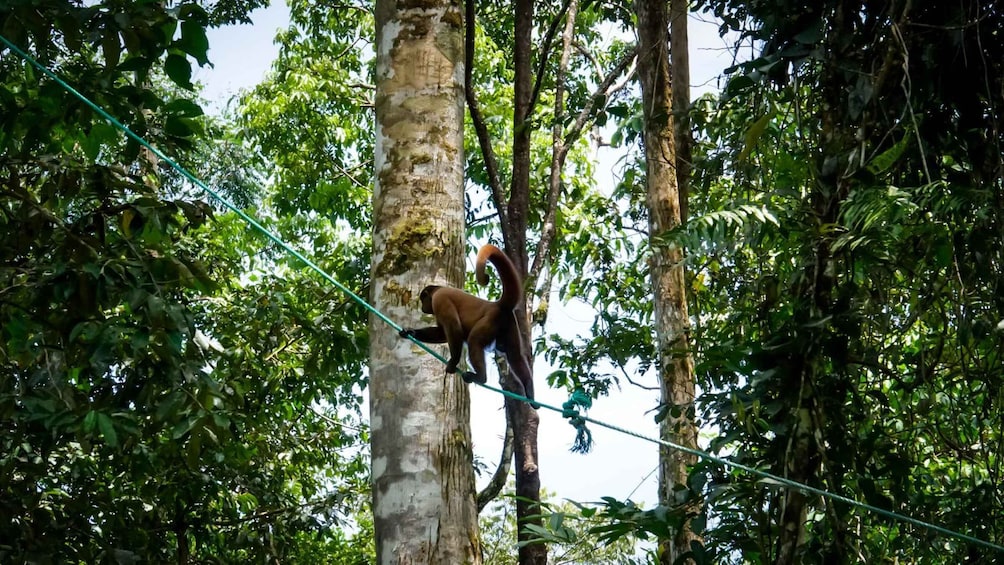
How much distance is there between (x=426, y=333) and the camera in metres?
3.24

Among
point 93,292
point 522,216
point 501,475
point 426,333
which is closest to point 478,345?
point 426,333

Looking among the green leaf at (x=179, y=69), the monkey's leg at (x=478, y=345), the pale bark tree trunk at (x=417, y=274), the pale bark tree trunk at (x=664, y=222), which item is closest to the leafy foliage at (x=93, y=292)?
the green leaf at (x=179, y=69)

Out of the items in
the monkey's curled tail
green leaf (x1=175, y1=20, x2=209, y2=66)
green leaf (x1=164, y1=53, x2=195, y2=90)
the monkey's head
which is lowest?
the monkey's head

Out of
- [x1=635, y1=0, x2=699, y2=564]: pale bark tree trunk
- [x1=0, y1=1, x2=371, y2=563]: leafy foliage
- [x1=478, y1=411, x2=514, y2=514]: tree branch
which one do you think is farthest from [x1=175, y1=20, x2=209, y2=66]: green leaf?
[x1=478, y1=411, x2=514, y2=514]: tree branch

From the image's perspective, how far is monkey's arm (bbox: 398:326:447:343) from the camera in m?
3.17

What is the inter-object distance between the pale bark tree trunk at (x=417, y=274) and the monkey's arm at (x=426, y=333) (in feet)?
0.09

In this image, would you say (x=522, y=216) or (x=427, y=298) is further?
(x=522, y=216)

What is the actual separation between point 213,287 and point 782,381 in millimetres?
2375

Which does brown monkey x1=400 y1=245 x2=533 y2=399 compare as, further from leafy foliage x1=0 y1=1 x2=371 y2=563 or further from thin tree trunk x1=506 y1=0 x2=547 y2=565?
thin tree trunk x1=506 y1=0 x2=547 y2=565

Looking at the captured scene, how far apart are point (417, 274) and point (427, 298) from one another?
10 centimetres

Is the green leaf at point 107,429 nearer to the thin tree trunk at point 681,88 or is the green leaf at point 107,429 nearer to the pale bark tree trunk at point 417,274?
the pale bark tree trunk at point 417,274

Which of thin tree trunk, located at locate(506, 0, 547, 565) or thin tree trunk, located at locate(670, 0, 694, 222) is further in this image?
thin tree trunk, located at locate(506, 0, 547, 565)

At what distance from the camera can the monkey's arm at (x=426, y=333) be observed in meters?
3.17

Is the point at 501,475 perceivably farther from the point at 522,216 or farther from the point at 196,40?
the point at 196,40
